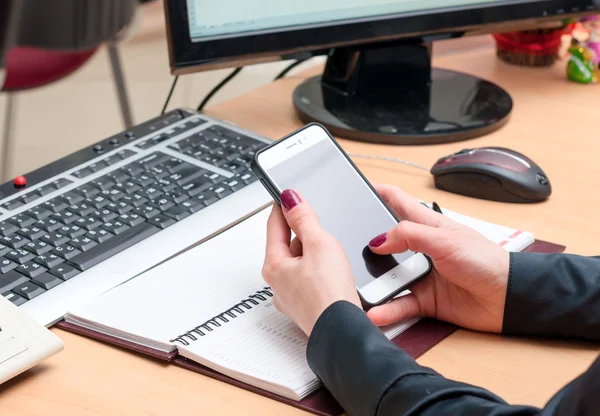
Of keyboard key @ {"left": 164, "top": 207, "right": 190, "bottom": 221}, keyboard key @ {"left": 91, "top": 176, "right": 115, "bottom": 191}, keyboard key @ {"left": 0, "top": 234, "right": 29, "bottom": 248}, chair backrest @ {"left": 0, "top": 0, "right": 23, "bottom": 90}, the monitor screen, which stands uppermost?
chair backrest @ {"left": 0, "top": 0, "right": 23, "bottom": 90}

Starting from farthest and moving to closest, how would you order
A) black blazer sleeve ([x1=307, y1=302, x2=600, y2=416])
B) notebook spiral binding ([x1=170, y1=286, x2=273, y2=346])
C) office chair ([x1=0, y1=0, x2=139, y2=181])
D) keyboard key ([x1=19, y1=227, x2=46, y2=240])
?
office chair ([x1=0, y1=0, x2=139, y2=181]) → keyboard key ([x1=19, y1=227, x2=46, y2=240]) → notebook spiral binding ([x1=170, y1=286, x2=273, y2=346]) → black blazer sleeve ([x1=307, y1=302, x2=600, y2=416])

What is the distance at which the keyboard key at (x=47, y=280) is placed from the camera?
65 cm

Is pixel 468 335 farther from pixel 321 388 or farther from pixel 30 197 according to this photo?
pixel 30 197

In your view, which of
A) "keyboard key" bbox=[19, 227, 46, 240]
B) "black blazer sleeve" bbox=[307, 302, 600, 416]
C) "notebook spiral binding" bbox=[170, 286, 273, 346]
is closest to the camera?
"black blazer sleeve" bbox=[307, 302, 600, 416]

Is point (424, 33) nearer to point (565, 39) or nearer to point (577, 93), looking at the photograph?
point (577, 93)

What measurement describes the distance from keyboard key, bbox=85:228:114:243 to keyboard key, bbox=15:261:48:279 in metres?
0.06

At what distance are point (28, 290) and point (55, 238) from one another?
0.22ft

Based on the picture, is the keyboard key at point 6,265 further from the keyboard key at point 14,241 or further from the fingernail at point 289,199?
the fingernail at point 289,199

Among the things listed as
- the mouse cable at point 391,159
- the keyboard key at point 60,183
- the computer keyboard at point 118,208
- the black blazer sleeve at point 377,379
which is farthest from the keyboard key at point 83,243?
the mouse cable at point 391,159

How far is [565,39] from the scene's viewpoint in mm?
1292

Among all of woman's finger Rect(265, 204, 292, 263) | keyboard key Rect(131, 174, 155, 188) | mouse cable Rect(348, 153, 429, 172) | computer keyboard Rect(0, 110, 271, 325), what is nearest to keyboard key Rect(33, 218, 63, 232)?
computer keyboard Rect(0, 110, 271, 325)

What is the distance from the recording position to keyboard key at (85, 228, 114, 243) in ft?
2.32

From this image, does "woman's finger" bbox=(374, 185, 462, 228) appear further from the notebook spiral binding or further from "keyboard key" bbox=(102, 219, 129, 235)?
"keyboard key" bbox=(102, 219, 129, 235)

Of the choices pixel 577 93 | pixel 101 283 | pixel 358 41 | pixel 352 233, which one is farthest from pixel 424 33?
pixel 101 283
